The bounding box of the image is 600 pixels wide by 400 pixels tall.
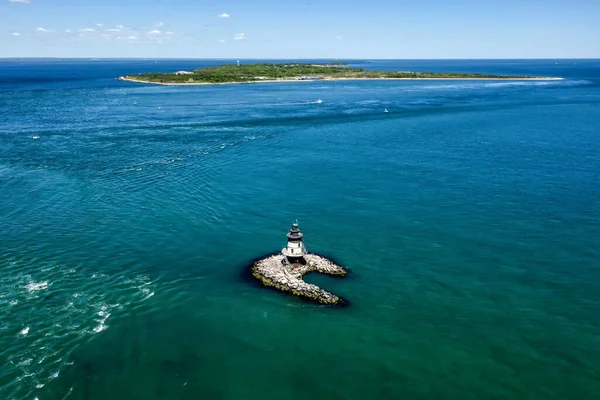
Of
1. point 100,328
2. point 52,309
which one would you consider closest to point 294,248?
point 100,328

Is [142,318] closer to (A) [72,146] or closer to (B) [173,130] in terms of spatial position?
(A) [72,146]

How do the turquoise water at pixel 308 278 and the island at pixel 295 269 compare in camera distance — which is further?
the island at pixel 295 269

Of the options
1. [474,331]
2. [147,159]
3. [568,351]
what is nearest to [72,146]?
[147,159]

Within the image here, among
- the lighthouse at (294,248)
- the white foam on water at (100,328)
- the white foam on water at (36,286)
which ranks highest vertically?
the lighthouse at (294,248)

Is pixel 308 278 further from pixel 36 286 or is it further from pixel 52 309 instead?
pixel 36 286

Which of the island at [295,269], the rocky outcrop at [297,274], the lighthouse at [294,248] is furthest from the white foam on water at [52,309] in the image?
the lighthouse at [294,248]

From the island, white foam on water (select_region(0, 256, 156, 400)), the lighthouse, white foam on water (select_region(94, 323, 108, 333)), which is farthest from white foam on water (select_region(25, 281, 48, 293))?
the lighthouse

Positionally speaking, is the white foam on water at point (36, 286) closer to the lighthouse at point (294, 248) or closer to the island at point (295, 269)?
the island at point (295, 269)

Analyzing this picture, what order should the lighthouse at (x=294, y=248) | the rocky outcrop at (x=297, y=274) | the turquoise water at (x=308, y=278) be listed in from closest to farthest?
the turquoise water at (x=308, y=278), the rocky outcrop at (x=297, y=274), the lighthouse at (x=294, y=248)

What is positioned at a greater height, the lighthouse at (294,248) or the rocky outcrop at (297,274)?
the lighthouse at (294,248)
